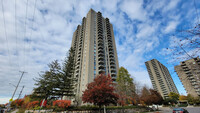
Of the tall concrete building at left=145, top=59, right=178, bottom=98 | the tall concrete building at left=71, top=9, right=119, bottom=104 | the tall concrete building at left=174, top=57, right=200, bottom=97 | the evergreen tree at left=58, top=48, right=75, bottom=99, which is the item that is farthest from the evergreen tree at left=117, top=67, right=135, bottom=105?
the tall concrete building at left=145, top=59, right=178, bottom=98

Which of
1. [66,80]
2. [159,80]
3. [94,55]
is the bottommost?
[66,80]

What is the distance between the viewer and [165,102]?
162 ft

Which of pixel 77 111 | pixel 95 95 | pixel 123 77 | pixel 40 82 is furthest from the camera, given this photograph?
pixel 123 77

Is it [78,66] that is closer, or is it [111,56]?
[78,66]

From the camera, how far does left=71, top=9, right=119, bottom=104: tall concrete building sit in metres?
33.8

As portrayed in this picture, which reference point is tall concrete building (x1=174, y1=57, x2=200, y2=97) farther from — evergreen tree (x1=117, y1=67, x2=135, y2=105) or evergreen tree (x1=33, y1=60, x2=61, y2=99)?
evergreen tree (x1=33, y1=60, x2=61, y2=99)

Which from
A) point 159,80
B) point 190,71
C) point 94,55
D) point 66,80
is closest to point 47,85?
point 66,80

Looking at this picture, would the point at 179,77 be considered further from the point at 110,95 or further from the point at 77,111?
the point at 77,111

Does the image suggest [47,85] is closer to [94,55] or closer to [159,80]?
[94,55]

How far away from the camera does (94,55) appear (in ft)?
128

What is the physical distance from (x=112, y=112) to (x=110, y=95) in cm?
634

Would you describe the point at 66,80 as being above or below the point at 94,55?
below

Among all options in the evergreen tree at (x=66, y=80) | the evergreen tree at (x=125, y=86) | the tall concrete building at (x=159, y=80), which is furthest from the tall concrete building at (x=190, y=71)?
the tall concrete building at (x=159, y=80)

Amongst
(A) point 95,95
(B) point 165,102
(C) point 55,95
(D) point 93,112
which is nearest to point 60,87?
(C) point 55,95
